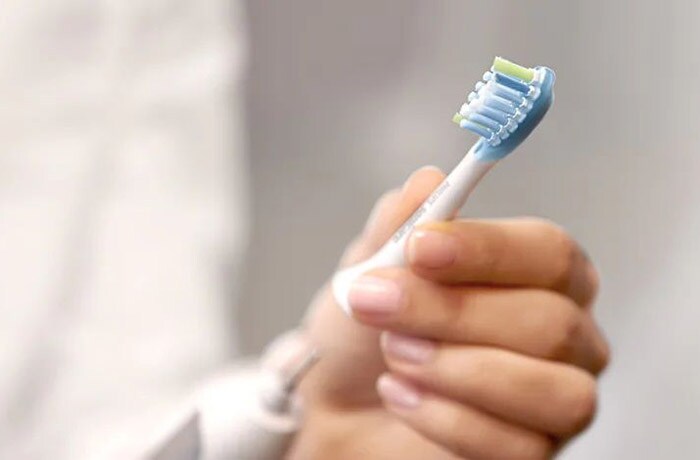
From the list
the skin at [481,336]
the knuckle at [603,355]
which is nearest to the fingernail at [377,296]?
the skin at [481,336]

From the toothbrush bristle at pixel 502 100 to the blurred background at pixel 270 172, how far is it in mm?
87

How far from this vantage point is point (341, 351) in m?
0.42

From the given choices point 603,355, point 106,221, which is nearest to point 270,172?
point 106,221

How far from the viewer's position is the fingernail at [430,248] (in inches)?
12.4

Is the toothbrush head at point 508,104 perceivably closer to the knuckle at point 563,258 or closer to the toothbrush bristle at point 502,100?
the toothbrush bristle at point 502,100

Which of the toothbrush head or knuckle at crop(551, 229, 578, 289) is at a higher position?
the toothbrush head

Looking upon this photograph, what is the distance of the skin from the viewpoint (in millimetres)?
338

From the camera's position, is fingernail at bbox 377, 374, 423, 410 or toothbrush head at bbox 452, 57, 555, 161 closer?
toothbrush head at bbox 452, 57, 555, 161

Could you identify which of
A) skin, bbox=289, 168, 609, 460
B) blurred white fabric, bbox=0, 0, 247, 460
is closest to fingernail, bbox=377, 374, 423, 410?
skin, bbox=289, 168, 609, 460

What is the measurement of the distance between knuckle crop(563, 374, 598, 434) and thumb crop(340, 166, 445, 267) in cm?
9

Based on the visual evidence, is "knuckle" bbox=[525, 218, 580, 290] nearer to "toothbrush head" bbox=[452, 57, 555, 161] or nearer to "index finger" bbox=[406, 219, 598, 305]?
"index finger" bbox=[406, 219, 598, 305]

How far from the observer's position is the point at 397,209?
1.18 ft

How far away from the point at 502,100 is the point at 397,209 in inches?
3.8

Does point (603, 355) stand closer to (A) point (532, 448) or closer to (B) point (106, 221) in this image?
(A) point (532, 448)
